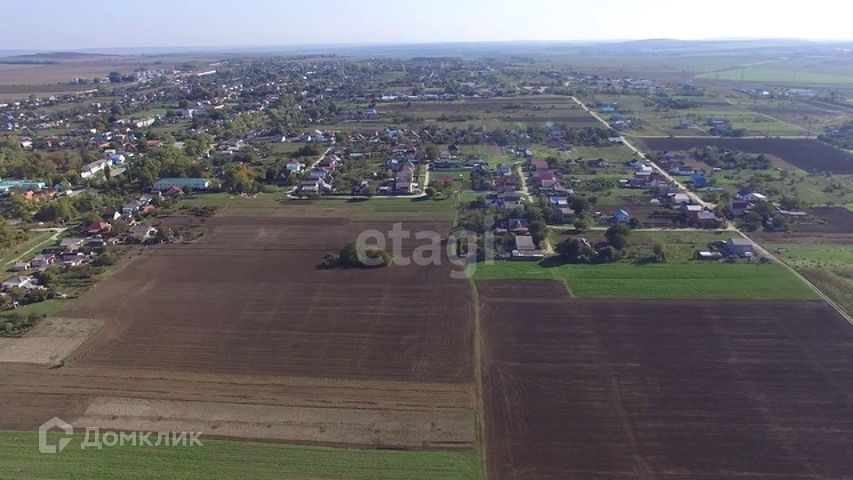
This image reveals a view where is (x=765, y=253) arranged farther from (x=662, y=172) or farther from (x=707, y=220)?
(x=662, y=172)

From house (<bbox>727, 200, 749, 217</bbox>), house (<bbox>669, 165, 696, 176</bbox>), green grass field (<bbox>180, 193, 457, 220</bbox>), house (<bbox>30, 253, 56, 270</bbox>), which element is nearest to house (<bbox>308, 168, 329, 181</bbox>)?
green grass field (<bbox>180, 193, 457, 220</bbox>)

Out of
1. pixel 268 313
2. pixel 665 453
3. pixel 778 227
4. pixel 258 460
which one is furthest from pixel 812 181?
pixel 258 460

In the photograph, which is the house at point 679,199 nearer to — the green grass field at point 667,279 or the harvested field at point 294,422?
the green grass field at point 667,279

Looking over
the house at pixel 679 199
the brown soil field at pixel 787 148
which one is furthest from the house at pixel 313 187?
the brown soil field at pixel 787 148

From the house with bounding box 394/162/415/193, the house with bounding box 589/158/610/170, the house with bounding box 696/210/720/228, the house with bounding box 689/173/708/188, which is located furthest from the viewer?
the house with bounding box 589/158/610/170

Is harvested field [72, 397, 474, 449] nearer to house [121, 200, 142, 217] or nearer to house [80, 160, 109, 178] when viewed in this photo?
house [121, 200, 142, 217]
